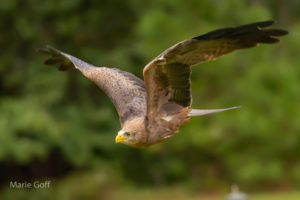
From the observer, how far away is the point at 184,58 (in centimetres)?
578

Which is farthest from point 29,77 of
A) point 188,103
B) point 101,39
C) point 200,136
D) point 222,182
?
point 188,103

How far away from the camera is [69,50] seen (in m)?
14.3

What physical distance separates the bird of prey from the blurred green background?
599cm

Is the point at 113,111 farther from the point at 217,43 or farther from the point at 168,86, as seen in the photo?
the point at 217,43

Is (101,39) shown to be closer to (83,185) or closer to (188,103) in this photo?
(83,185)

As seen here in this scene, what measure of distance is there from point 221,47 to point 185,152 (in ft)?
29.0


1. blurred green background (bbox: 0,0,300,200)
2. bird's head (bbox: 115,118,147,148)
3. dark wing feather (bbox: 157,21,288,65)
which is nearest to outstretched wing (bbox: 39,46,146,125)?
bird's head (bbox: 115,118,147,148)

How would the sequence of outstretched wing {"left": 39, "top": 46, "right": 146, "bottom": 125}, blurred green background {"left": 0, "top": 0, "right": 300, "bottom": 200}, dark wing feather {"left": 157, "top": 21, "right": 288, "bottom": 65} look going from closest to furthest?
dark wing feather {"left": 157, "top": 21, "right": 288, "bottom": 65}, outstretched wing {"left": 39, "top": 46, "right": 146, "bottom": 125}, blurred green background {"left": 0, "top": 0, "right": 300, "bottom": 200}

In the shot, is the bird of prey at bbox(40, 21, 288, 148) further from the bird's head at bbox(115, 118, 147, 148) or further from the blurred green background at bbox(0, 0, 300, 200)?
the blurred green background at bbox(0, 0, 300, 200)

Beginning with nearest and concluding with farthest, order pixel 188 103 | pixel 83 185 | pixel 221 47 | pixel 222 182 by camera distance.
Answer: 1. pixel 221 47
2. pixel 188 103
3. pixel 83 185
4. pixel 222 182

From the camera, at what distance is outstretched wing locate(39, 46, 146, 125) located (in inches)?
247

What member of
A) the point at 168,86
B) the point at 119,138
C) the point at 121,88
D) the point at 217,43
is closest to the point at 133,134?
the point at 119,138

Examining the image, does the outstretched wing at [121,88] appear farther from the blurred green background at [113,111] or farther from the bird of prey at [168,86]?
the blurred green background at [113,111]

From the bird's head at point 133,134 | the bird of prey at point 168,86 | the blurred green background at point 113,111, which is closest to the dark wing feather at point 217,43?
the bird of prey at point 168,86
